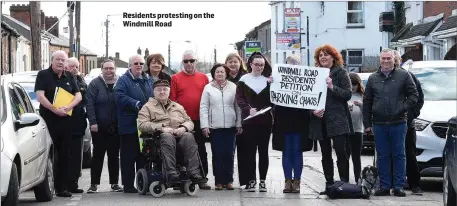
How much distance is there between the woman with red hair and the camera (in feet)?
42.9

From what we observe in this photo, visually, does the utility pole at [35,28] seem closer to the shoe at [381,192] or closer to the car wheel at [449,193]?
the shoe at [381,192]

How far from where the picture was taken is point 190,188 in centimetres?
1288

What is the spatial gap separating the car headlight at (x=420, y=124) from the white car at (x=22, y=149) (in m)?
5.15

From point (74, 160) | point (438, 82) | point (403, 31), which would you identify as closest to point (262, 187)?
point (74, 160)

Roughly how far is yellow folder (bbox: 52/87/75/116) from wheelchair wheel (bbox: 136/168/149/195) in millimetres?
1235

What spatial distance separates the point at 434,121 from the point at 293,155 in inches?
84.1

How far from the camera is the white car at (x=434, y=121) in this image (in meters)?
13.8

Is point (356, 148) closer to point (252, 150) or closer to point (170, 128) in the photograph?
point (252, 150)

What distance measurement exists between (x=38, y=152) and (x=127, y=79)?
83.7 inches

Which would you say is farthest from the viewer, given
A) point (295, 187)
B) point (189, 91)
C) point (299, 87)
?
point (189, 91)

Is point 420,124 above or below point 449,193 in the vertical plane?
above

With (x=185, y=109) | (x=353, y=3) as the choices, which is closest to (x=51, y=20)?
(x=353, y=3)

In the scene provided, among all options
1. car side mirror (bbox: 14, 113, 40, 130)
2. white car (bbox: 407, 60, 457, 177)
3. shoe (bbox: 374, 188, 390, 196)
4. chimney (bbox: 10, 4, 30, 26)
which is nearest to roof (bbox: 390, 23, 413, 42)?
white car (bbox: 407, 60, 457, 177)

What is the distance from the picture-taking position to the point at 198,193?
13234 mm
